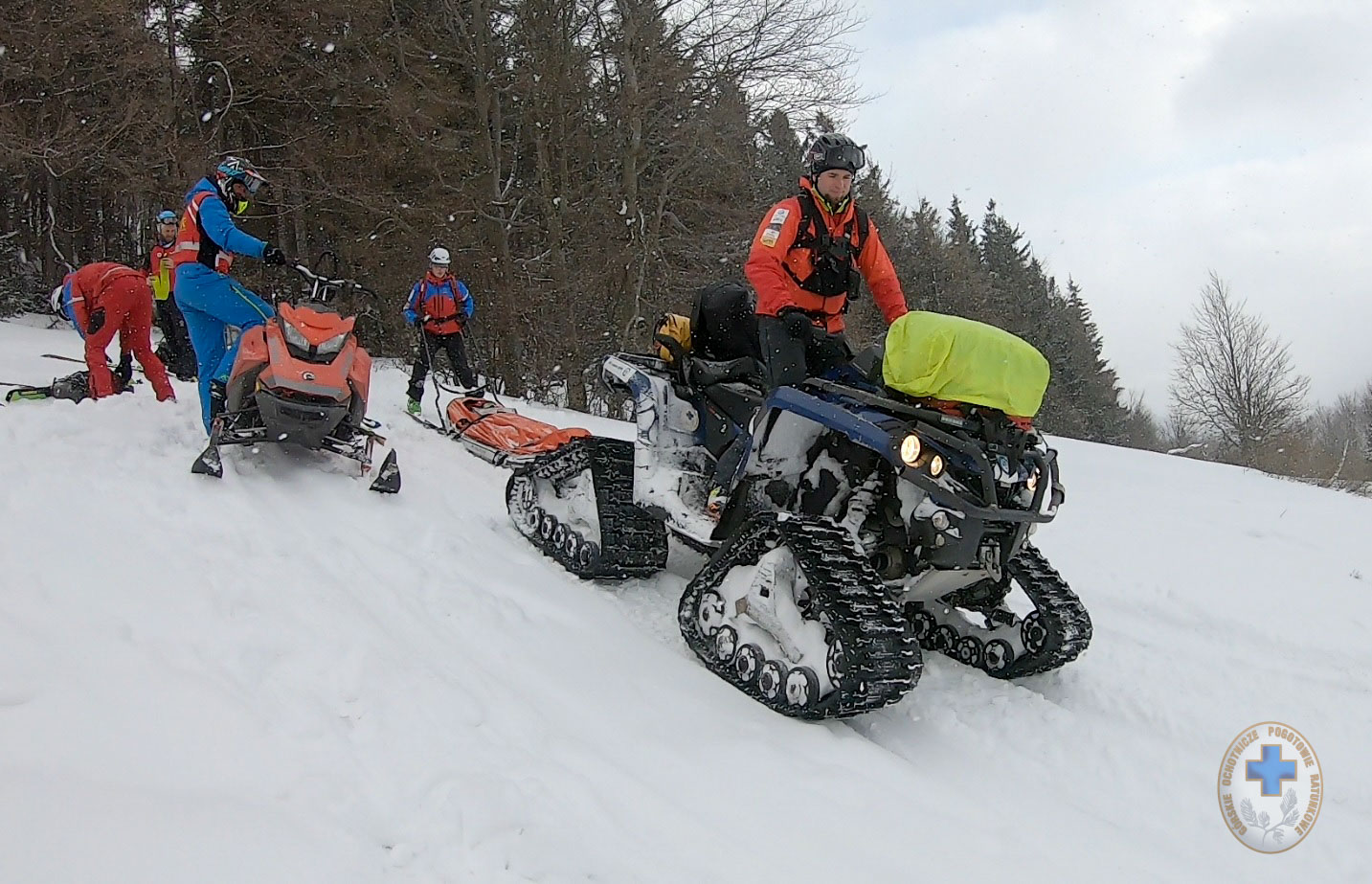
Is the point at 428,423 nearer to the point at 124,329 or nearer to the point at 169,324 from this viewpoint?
the point at 124,329

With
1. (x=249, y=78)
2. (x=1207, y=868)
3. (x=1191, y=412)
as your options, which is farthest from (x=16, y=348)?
(x=1191, y=412)

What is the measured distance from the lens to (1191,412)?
36344 mm

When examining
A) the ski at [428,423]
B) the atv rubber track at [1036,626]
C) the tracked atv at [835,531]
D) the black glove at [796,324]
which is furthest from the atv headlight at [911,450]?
the ski at [428,423]

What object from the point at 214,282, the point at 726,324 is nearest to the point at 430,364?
the point at 214,282

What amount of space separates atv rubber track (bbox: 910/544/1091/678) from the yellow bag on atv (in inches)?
28.9

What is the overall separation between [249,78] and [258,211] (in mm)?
2485

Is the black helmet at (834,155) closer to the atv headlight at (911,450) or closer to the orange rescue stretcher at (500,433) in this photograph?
the atv headlight at (911,450)

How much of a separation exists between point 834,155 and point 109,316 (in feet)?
20.1

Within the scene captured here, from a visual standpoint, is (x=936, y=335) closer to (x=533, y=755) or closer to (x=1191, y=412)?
(x=533, y=755)

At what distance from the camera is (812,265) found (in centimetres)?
471

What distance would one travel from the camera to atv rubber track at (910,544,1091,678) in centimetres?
413

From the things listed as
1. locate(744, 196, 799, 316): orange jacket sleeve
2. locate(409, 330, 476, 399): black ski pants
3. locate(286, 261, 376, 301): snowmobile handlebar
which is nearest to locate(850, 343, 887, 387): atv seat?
locate(744, 196, 799, 316): orange jacket sleeve

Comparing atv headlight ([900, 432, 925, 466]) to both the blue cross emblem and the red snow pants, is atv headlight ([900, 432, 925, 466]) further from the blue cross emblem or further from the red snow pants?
the red snow pants

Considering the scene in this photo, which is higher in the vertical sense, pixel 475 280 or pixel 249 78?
pixel 249 78
